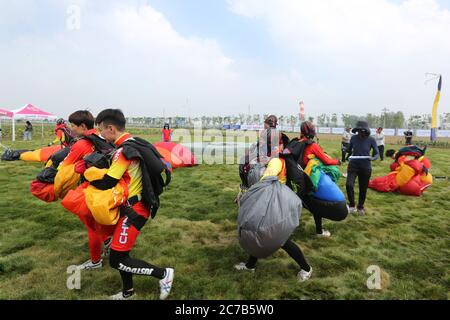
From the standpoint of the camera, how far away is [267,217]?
3.05 meters

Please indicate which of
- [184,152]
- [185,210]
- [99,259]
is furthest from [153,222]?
[184,152]

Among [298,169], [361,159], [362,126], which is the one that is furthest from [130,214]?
[362,126]

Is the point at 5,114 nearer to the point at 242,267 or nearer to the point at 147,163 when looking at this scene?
the point at 147,163

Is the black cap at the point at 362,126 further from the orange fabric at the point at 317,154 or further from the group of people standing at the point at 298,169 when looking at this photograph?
the orange fabric at the point at 317,154

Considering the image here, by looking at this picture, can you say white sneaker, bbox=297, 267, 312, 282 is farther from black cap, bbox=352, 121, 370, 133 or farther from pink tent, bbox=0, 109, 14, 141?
pink tent, bbox=0, 109, 14, 141

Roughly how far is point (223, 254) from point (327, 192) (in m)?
1.76

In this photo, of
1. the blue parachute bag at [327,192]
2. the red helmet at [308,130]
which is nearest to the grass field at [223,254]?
the blue parachute bag at [327,192]

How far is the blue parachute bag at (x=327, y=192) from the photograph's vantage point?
14.0 feet

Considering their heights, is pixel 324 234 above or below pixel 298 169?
below

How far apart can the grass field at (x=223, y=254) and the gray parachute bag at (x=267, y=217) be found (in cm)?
69

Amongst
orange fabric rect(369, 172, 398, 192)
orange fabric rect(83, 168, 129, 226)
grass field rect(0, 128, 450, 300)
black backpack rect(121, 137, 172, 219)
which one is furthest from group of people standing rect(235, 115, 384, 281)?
orange fabric rect(369, 172, 398, 192)

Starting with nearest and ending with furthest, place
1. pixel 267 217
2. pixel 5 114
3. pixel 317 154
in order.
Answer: pixel 267 217, pixel 317 154, pixel 5 114

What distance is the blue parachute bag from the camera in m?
4.27
